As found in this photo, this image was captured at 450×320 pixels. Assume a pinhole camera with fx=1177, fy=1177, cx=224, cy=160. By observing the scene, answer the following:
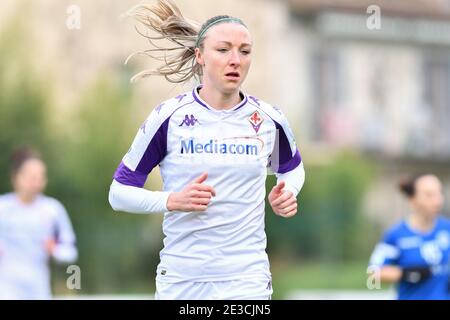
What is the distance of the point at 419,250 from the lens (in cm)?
950

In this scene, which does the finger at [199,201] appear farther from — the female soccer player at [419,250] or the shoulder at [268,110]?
the female soccer player at [419,250]

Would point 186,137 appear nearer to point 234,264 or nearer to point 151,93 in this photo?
point 234,264

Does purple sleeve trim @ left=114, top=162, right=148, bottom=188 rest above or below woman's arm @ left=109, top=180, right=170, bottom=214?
above

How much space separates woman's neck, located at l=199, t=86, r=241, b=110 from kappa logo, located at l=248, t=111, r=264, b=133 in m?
0.11

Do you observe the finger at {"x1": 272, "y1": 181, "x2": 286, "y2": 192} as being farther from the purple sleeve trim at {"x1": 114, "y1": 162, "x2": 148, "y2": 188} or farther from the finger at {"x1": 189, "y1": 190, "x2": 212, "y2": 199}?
the purple sleeve trim at {"x1": 114, "y1": 162, "x2": 148, "y2": 188}

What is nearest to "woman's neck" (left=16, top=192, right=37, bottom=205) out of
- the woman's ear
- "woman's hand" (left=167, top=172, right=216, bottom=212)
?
the woman's ear

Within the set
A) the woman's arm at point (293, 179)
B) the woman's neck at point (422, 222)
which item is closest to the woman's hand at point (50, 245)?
the woman's neck at point (422, 222)

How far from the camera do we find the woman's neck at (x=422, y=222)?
31.6ft

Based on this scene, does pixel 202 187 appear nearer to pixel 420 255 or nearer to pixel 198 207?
pixel 198 207

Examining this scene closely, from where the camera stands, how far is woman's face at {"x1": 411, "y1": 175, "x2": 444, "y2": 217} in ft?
31.7

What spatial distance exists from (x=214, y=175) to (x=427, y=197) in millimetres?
4131

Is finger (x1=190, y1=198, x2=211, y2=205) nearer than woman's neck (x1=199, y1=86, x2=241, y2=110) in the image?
Yes
